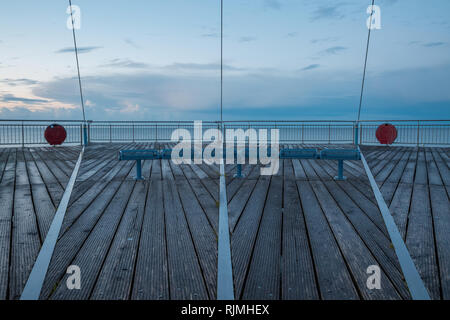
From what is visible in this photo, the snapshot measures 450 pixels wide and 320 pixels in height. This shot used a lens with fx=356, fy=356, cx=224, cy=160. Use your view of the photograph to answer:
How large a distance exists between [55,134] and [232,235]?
11663 mm

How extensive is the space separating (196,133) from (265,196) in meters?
11.7

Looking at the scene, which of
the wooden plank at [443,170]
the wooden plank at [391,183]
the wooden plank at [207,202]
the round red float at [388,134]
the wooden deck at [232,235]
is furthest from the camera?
the round red float at [388,134]

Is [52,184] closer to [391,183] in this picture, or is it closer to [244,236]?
[244,236]

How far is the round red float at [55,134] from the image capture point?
1302 centimetres

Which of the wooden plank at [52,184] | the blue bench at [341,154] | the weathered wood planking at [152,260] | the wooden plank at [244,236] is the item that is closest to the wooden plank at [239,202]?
the wooden plank at [244,236]

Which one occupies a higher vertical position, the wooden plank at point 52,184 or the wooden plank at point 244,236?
the wooden plank at point 52,184

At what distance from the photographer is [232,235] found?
3.33 metres

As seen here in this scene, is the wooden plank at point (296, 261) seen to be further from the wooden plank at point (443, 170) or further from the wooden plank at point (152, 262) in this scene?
the wooden plank at point (443, 170)

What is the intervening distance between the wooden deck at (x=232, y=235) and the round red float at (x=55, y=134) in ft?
23.8

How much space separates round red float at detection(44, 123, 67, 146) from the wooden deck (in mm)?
7239

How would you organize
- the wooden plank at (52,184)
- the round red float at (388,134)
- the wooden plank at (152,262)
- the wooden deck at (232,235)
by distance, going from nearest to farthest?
the wooden plank at (152,262)
the wooden deck at (232,235)
the wooden plank at (52,184)
the round red float at (388,134)

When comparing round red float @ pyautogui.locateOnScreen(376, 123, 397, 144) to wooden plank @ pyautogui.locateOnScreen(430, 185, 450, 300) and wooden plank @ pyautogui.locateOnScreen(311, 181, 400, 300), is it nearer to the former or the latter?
wooden plank @ pyautogui.locateOnScreen(430, 185, 450, 300)
